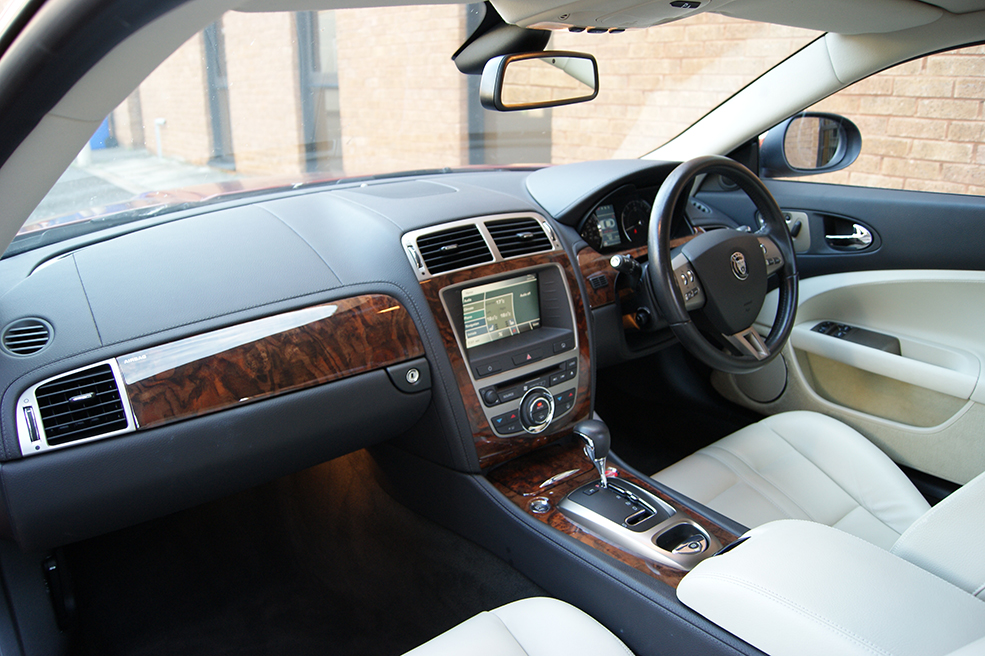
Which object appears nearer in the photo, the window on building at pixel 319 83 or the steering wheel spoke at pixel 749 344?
the steering wheel spoke at pixel 749 344

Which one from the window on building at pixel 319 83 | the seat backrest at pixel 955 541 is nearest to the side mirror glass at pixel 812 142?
the seat backrest at pixel 955 541

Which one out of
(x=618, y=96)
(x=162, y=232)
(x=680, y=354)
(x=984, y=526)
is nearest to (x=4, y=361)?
(x=162, y=232)

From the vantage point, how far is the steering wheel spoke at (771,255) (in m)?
2.16

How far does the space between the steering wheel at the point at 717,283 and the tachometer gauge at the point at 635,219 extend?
295 mm

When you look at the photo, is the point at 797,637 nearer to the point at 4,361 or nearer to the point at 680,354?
the point at 4,361

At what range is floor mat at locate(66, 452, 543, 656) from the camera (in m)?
1.90

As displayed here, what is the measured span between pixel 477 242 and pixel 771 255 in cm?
95

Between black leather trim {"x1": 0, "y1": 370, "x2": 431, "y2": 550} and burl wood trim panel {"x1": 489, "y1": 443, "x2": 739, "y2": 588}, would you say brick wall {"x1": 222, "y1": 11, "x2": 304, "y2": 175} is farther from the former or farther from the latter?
burl wood trim panel {"x1": 489, "y1": 443, "x2": 739, "y2": 588}

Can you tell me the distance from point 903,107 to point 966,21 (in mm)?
371

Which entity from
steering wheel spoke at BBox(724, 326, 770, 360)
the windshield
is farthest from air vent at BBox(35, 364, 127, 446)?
steering wheel spoke at BBox(724, 326, 770, 360)

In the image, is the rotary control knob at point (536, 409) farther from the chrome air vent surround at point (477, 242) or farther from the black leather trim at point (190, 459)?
the chrome air vent surround at point (477, 242)

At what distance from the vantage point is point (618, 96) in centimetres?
343

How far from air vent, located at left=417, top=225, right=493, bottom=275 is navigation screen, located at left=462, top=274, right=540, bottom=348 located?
0.07 m

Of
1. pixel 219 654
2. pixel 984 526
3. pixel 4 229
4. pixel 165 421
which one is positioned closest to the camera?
pixel 4 229
